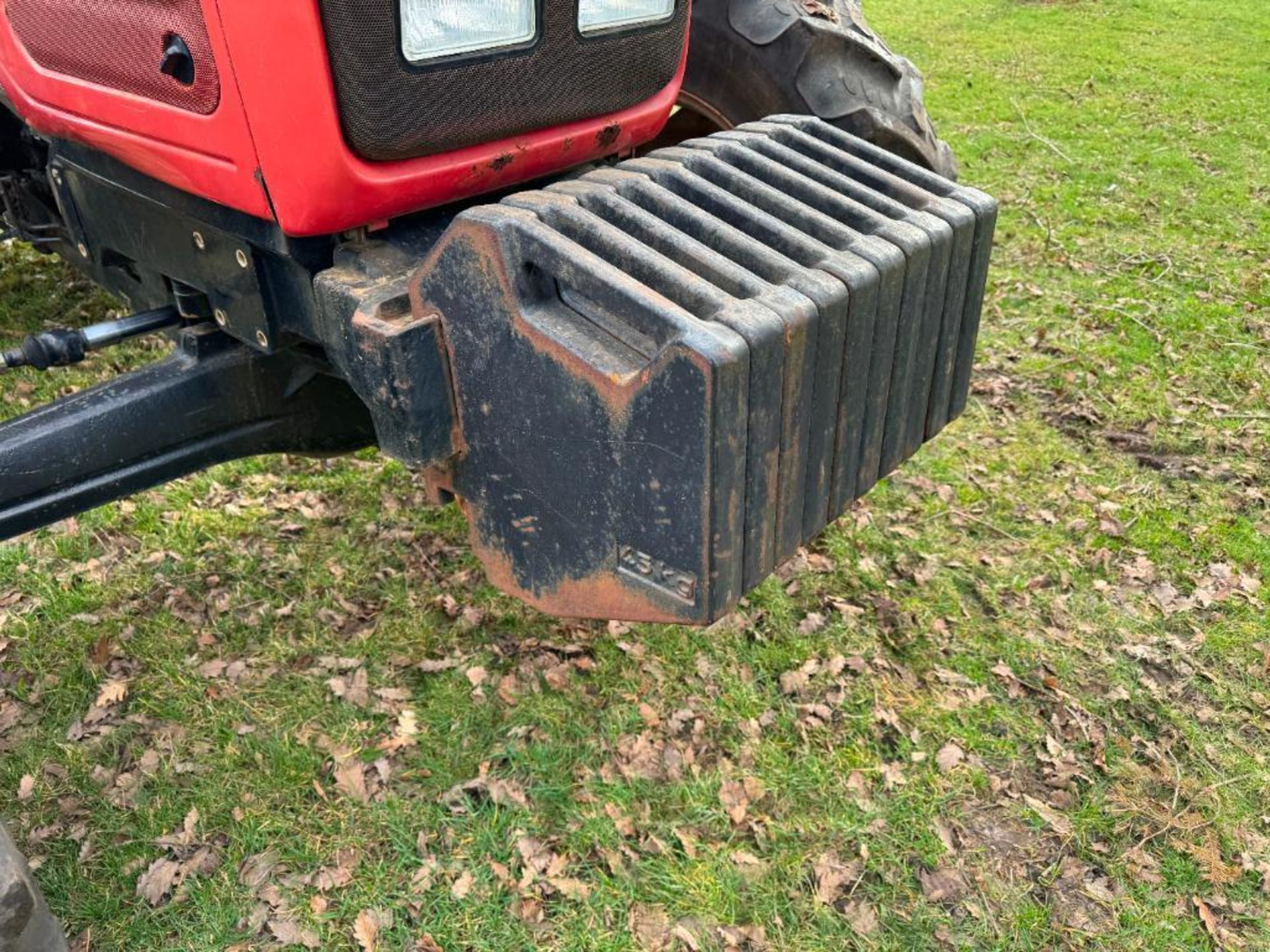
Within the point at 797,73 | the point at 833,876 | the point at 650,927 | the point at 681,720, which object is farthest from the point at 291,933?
the point at 797,73

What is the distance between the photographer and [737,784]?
2684 millimetres

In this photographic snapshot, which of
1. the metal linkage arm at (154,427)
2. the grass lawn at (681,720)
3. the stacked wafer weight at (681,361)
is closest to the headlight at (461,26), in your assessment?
the stacked wafer weight at (681,361)

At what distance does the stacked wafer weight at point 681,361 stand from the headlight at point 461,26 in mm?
277

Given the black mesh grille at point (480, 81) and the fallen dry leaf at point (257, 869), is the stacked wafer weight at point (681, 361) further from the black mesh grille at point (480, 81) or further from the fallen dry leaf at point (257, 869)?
the fallen dry leaf at point (257, 869)

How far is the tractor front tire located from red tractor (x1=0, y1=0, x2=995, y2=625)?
741 mm

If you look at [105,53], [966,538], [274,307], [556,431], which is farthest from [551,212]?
[966,538]

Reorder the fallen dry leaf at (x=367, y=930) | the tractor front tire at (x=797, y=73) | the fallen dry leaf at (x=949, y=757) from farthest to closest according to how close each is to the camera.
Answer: the tractor front tire at (x=797, y=73), the fallen dry leaf at (x=949, y=757), the fallen dry leaf at (x=367, y=930)

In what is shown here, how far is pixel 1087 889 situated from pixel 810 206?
1.71m

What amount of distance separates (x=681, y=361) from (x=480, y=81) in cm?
73

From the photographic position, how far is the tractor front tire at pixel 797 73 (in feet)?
9.96

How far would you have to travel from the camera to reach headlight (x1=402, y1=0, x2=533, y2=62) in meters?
1.75

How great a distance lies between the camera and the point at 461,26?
5.98ft

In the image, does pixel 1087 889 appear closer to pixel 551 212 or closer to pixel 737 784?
pixel 737 784

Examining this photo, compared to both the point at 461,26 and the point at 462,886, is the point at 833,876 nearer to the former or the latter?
the point at 462,886
